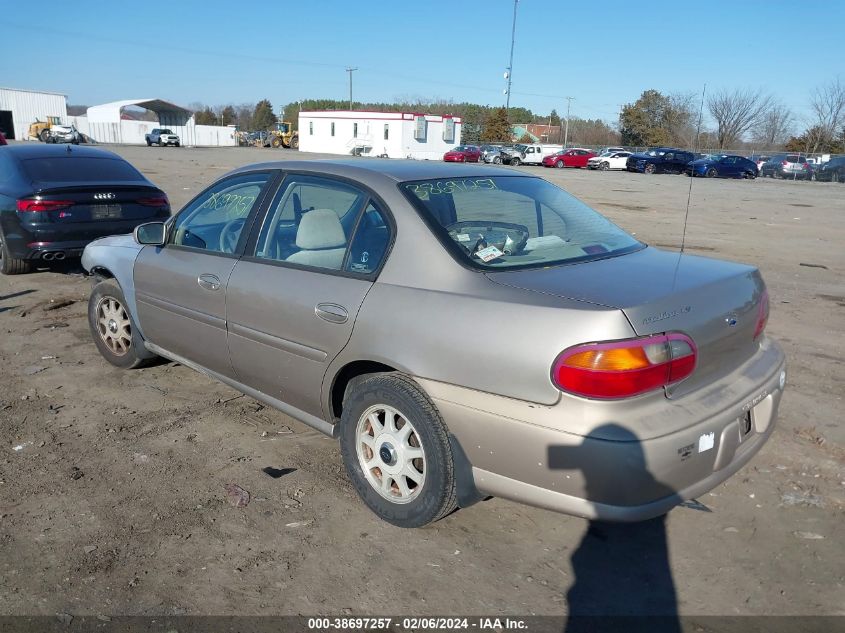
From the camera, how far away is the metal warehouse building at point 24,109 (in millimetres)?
74375

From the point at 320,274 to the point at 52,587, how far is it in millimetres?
1794

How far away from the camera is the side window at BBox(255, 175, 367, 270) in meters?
3.55

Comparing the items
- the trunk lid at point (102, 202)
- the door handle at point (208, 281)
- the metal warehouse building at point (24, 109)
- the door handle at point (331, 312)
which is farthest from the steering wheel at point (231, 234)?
the metal warehouse building at point (24, 109)

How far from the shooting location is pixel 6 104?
256 feet

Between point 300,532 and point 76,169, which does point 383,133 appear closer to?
point 76,169

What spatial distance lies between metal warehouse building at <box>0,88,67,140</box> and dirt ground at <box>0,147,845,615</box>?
83.4m

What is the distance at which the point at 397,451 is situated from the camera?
3.18 m

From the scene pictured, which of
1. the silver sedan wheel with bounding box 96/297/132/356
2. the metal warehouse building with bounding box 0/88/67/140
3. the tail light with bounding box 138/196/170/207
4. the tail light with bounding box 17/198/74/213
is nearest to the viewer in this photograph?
the silver sedan wheel with bounding box 96/297/132/356

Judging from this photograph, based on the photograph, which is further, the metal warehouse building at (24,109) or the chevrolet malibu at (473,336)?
the metal warehouse building at (24,109)

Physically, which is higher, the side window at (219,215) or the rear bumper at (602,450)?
the side window at (219,215)

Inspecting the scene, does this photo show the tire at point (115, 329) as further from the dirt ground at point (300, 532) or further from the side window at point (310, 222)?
the side window at point (310, 222)

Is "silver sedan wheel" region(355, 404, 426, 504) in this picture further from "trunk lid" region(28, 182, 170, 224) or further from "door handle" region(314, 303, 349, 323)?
"trunk lid" region(28, 182, 170, 224)

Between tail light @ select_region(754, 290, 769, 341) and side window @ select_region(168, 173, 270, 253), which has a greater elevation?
side window @ select_region(168, 173, 270, 253)

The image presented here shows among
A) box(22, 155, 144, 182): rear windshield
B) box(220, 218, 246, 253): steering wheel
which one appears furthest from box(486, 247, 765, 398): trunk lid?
box(22, 155, 144, 182): rear windshield
